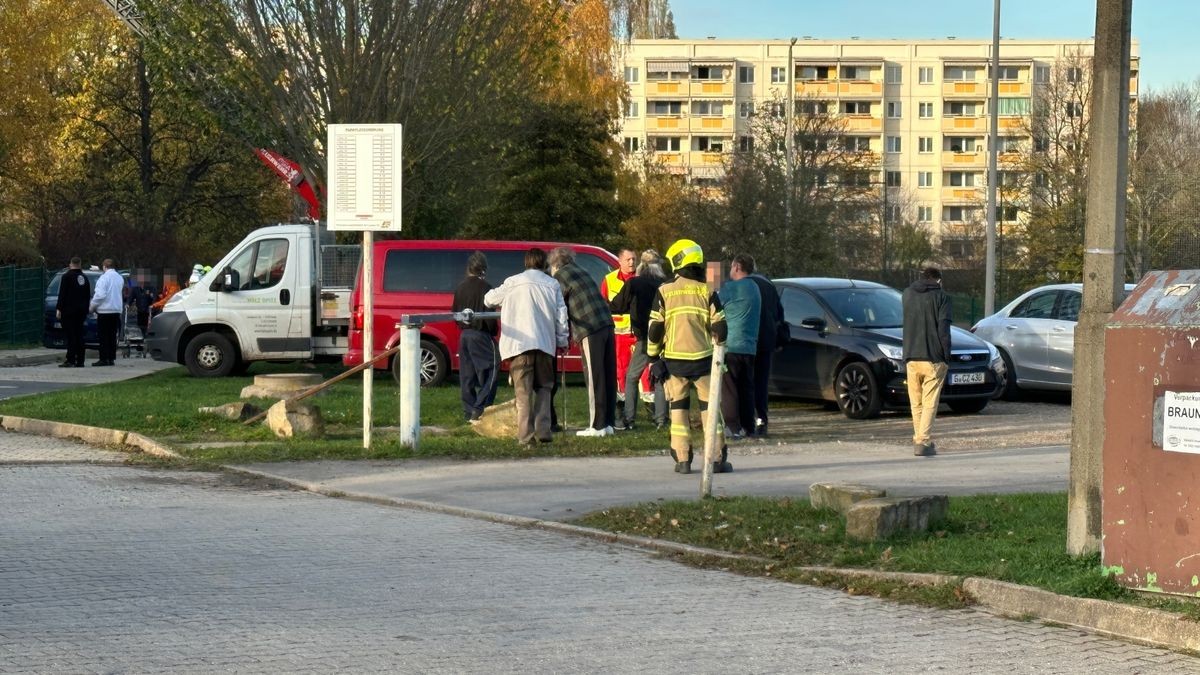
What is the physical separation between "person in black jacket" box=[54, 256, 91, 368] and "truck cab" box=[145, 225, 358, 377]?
3680 millimetres

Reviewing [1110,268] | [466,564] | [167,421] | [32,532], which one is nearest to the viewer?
[1110,268]

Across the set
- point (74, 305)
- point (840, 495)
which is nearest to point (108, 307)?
point (74, 305)

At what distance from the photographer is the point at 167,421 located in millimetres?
16625

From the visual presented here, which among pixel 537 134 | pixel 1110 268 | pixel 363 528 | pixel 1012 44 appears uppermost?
pixel 1012 44

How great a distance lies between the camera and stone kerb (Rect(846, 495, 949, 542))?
937 centimetres

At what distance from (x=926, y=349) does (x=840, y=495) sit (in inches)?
198

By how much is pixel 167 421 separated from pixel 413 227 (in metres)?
19.6

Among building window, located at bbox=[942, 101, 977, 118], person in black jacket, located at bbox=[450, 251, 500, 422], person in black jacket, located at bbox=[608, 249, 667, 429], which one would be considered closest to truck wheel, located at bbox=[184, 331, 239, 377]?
person in black jacket, located at bbox=[450, 251, 500, 422]

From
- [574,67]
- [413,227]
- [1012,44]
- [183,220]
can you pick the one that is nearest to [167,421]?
[413,227]

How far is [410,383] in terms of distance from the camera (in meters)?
14.3

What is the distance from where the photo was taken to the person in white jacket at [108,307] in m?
28.0

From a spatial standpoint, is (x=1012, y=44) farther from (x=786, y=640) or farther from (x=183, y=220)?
(x=786, y=640)

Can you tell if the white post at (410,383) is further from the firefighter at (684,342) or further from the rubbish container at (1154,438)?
the rubbish container at (1154,438)

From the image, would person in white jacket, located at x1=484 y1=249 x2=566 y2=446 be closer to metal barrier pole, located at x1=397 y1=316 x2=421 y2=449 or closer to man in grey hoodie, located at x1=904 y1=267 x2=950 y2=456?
metal barrier pole, located at x1=397 y1=316 x2=421 y2=449
